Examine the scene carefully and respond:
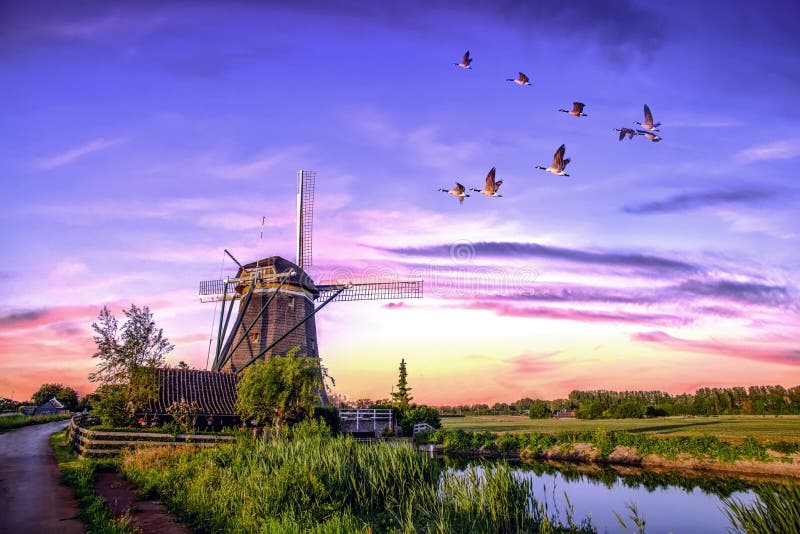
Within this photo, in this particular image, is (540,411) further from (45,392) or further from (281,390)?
(45,392)

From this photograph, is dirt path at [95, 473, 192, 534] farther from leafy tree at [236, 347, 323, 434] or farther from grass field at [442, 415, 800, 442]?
grass field at [442, 415, 800, 442]

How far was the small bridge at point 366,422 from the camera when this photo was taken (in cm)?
4006

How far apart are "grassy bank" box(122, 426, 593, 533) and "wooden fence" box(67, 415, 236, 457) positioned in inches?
221

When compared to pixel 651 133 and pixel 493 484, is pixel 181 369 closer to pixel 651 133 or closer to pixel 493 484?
pixel 493 484

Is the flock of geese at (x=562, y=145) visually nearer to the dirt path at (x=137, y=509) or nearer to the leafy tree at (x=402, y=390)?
the dirt path at (x=137, y=509)

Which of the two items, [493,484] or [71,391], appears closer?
[493,484]

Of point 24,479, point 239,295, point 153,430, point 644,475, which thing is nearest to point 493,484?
point 24,479

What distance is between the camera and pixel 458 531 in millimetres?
10633

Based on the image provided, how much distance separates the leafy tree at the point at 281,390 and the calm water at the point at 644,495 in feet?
31.7

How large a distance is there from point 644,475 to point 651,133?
21.1 metres

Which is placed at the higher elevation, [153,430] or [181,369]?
[181,369]

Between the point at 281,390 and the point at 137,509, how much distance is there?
14238 millimetres

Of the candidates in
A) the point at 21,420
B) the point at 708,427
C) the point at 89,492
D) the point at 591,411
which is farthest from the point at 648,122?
the point at 591,411

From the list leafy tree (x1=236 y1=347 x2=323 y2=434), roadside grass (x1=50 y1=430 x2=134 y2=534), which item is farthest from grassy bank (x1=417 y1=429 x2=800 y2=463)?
roadside grass (x1=50 y1=430 x2=134 y2=534)
